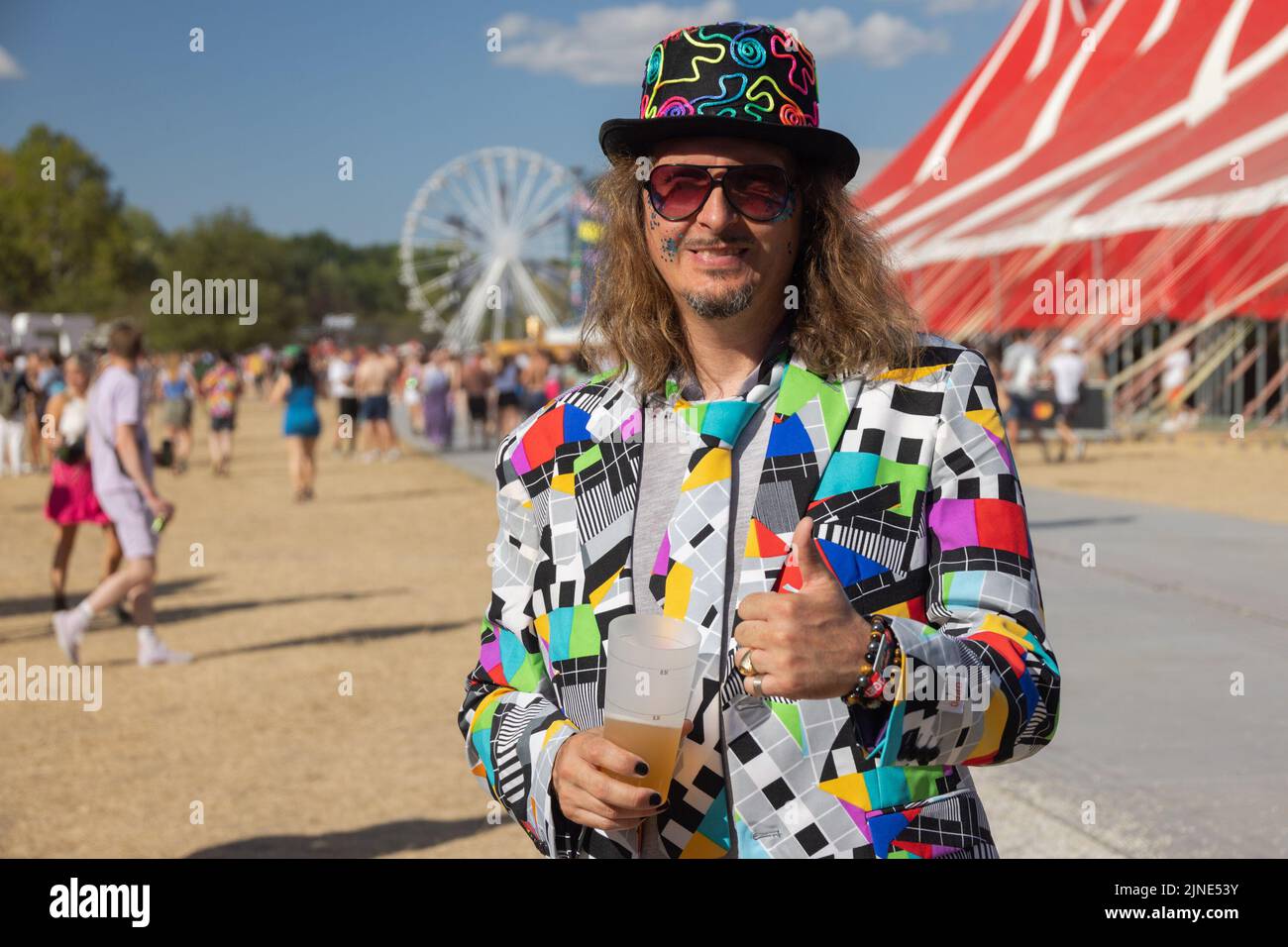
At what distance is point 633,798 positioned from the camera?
155 cm

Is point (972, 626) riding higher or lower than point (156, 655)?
higher

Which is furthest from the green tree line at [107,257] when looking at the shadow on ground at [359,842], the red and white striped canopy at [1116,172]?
the shadow on ground at [359,842]

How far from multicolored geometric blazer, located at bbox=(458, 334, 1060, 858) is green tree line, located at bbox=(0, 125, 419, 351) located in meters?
48.5

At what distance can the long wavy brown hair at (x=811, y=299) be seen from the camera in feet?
5.94

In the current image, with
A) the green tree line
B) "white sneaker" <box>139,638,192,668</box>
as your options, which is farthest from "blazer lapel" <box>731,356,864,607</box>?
the green tree line

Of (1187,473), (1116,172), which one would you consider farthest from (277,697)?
(1116,172)

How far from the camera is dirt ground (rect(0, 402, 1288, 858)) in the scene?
5086 millimetres

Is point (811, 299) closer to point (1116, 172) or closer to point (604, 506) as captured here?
point (604, 506)

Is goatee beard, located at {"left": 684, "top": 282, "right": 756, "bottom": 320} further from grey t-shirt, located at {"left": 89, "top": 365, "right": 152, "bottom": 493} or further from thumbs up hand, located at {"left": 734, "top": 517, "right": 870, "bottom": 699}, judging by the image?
grey t-shirt, located at {"left": 89, "top": 365, "right": 152, "bottom": 493}

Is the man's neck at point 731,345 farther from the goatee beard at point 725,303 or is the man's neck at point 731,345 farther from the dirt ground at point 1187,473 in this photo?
the dirt ground at point 1187,473

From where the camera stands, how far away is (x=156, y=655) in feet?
25.8

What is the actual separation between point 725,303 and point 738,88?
26 cm
